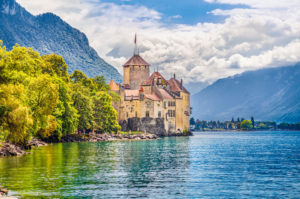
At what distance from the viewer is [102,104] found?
112m

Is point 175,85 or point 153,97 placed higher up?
point 175,85

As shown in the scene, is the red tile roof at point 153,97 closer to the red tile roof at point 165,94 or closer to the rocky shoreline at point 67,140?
the red tile roof at point 165,94

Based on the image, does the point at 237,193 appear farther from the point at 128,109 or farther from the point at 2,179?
the point at 128,109

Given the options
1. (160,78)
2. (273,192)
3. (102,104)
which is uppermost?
(160,78)

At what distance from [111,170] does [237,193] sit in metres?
15.1

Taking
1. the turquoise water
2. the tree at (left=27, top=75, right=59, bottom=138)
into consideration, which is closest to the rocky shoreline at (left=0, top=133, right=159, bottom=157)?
the tree at (left=27, top=75, right=59, bottom=138)

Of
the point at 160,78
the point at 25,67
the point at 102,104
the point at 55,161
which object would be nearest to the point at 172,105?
the point at 160,78

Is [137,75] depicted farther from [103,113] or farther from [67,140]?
[67,140]

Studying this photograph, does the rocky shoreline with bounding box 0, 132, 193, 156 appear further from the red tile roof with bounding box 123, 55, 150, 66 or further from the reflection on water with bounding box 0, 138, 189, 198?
the red tile roof with bounding box 123, 55, 150, 66

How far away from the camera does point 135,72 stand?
167625 mm

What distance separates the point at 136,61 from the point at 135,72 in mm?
4463

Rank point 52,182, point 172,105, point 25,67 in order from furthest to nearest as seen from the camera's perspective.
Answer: point 172,105 < point 25,67 < point 52,182

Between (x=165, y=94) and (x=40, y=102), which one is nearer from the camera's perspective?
(x=40, y=102)

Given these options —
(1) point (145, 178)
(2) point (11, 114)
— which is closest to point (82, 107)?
(2) point (11, 114)
